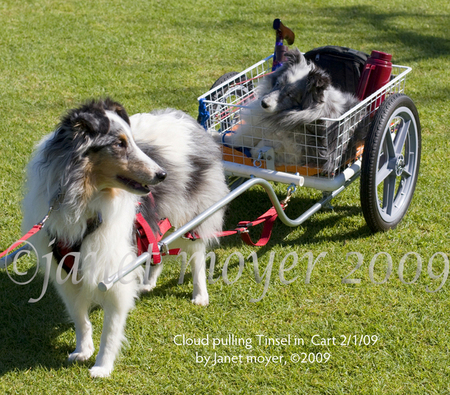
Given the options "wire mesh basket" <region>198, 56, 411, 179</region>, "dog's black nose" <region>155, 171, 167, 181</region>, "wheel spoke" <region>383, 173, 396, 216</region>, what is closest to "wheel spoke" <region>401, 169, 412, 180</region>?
"wheel spoke" <region>383, 173, 396, 216</region>

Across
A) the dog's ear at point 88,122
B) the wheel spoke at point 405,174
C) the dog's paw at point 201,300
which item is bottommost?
the dog's paw at point 201,300

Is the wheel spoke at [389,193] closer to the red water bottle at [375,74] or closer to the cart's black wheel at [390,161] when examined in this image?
the cart's black wheel at [390,161]

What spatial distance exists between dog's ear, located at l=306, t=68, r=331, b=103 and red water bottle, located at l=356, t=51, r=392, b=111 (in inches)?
24.7

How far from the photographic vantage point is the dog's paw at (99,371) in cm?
271

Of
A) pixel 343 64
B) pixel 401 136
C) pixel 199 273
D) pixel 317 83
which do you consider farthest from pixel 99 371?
pixel 343 64

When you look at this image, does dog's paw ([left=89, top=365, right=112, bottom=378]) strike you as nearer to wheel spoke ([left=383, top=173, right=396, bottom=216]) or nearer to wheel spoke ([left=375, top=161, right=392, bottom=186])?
wheel spoke ([left=375, top=161, right=392, bottom=186])

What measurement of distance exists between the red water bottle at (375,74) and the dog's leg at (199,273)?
1.69 metres

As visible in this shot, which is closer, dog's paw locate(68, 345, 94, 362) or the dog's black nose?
the dog's black nose

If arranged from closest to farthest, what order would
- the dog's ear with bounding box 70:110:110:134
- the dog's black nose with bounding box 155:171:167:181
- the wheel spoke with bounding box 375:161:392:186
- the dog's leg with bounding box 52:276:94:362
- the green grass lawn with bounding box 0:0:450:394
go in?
the dog's ear with bounding box 70:110:110:134, the dog's black nose with bounding box 155:171:167:181, the dog's leg with bounding box 52:276:94:362, the green grass lawn with bounding box 0:0:450:394, the wheel spoke with bounding box 375:161:392:186

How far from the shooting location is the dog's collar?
7.84 ft

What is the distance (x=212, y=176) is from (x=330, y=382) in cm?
131

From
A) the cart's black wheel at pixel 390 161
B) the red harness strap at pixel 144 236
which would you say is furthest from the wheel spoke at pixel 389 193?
the red harness strap at pixel 144 236

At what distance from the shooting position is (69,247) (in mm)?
2445

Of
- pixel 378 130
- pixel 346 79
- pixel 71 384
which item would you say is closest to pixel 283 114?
pixel 378 130
